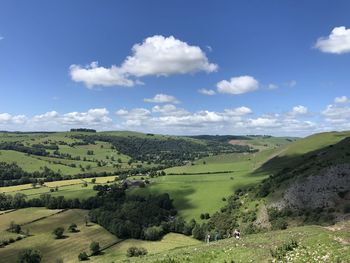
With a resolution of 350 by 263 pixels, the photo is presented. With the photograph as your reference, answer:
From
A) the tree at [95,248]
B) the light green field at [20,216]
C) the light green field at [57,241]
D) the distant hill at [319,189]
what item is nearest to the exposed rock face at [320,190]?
the distant hill at [319,189]

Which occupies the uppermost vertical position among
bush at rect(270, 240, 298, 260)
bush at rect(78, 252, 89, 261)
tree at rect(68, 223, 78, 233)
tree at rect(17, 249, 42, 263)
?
bush at rect(270, 240, 298, 260)

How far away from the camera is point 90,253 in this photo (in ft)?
433

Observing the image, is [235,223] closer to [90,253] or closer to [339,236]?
[90,253]

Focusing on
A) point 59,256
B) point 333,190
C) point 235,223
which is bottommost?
point 59,256

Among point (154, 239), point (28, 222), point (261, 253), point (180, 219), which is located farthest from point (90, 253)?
point (261, 253)

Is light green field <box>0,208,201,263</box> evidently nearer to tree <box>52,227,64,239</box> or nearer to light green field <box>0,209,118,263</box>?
light green field <box>0,209,118,263</box>

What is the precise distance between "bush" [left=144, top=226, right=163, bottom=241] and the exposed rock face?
50813 millimetres

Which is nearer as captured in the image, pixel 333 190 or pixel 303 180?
pixel 333 190

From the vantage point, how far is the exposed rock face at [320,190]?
4311 inches

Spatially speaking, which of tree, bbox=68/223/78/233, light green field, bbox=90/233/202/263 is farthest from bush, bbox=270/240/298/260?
tree, bbox=68/223/78/233

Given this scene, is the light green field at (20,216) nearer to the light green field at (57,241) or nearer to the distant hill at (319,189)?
the light green field at (57,241)

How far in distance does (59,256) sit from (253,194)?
74494mm

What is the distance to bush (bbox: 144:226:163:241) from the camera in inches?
6068

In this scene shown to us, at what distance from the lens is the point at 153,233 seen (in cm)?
15525
